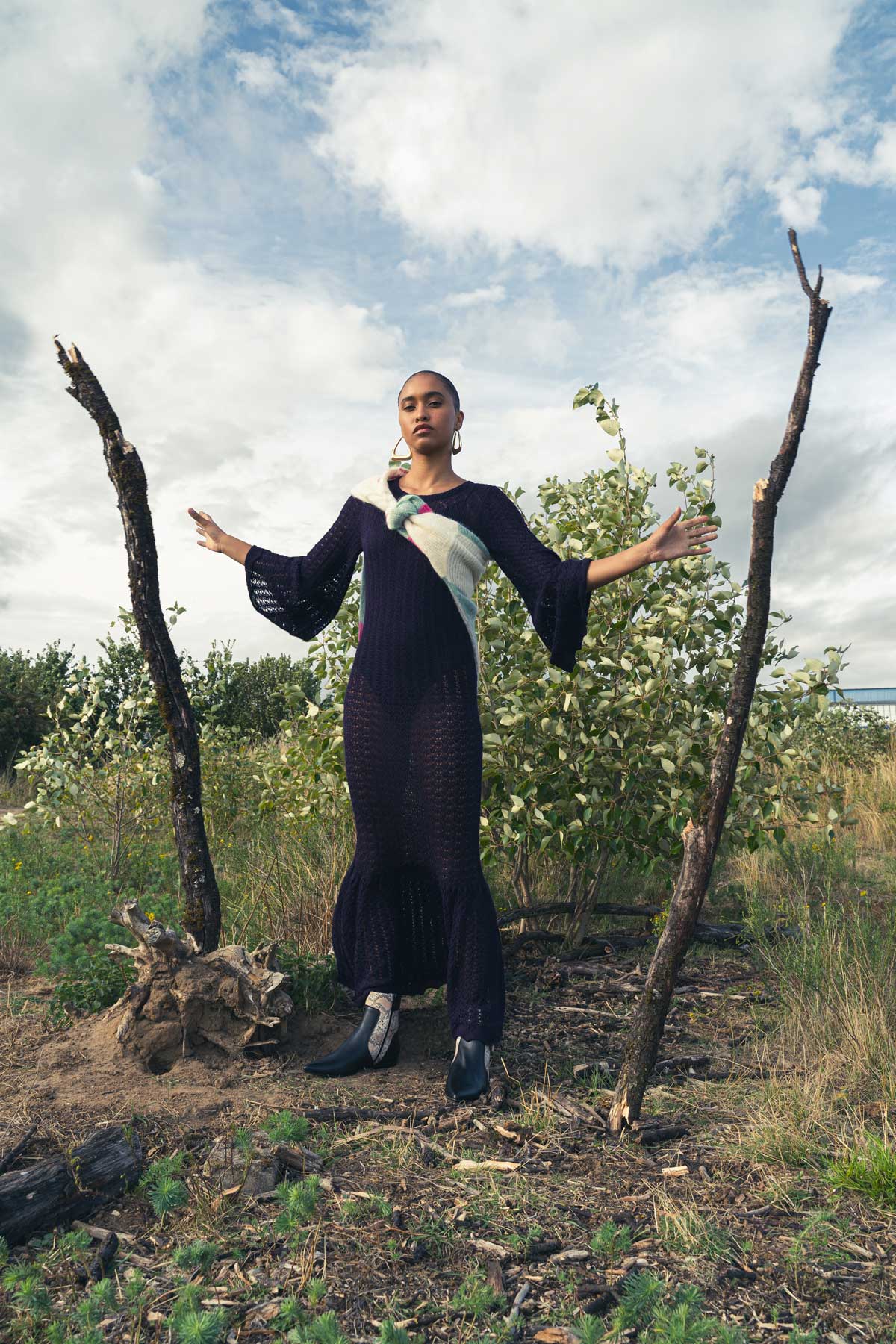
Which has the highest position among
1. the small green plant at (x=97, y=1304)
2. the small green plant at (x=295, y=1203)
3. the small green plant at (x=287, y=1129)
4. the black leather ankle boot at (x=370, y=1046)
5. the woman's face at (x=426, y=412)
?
the woman's face at (x=426, y=412)

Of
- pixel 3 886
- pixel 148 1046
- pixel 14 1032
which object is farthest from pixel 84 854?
pixel 148 1046

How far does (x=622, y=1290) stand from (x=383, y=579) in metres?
2.34

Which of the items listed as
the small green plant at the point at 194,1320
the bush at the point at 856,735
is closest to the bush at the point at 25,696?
the bush at the point at 856,735

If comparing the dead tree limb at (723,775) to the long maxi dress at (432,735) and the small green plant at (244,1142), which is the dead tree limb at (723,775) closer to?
the long maxi dress at (432,735)

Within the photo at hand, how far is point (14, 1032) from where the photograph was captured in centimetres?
406

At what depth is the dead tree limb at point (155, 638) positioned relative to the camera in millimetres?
4125

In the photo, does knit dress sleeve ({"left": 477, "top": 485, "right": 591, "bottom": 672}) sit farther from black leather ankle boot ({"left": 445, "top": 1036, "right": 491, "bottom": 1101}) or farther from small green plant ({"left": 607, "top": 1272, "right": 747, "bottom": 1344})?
small green plant ({"left": 607, "top": 1272, "right": 747, "bottom": 1344})

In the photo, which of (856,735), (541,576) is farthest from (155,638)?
(856,735)

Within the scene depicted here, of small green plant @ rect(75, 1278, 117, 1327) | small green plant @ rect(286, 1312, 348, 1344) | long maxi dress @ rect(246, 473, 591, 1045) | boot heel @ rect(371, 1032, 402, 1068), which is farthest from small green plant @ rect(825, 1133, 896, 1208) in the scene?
small green plant @ rect(75, 1278, 117, 1327)

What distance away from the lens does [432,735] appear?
358cm

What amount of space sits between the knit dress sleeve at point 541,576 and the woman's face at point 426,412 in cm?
28

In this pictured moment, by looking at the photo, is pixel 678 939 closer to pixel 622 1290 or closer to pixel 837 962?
pixel 622 1290

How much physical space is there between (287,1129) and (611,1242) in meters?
1.00

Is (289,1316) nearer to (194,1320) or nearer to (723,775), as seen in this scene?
(194,1320)
